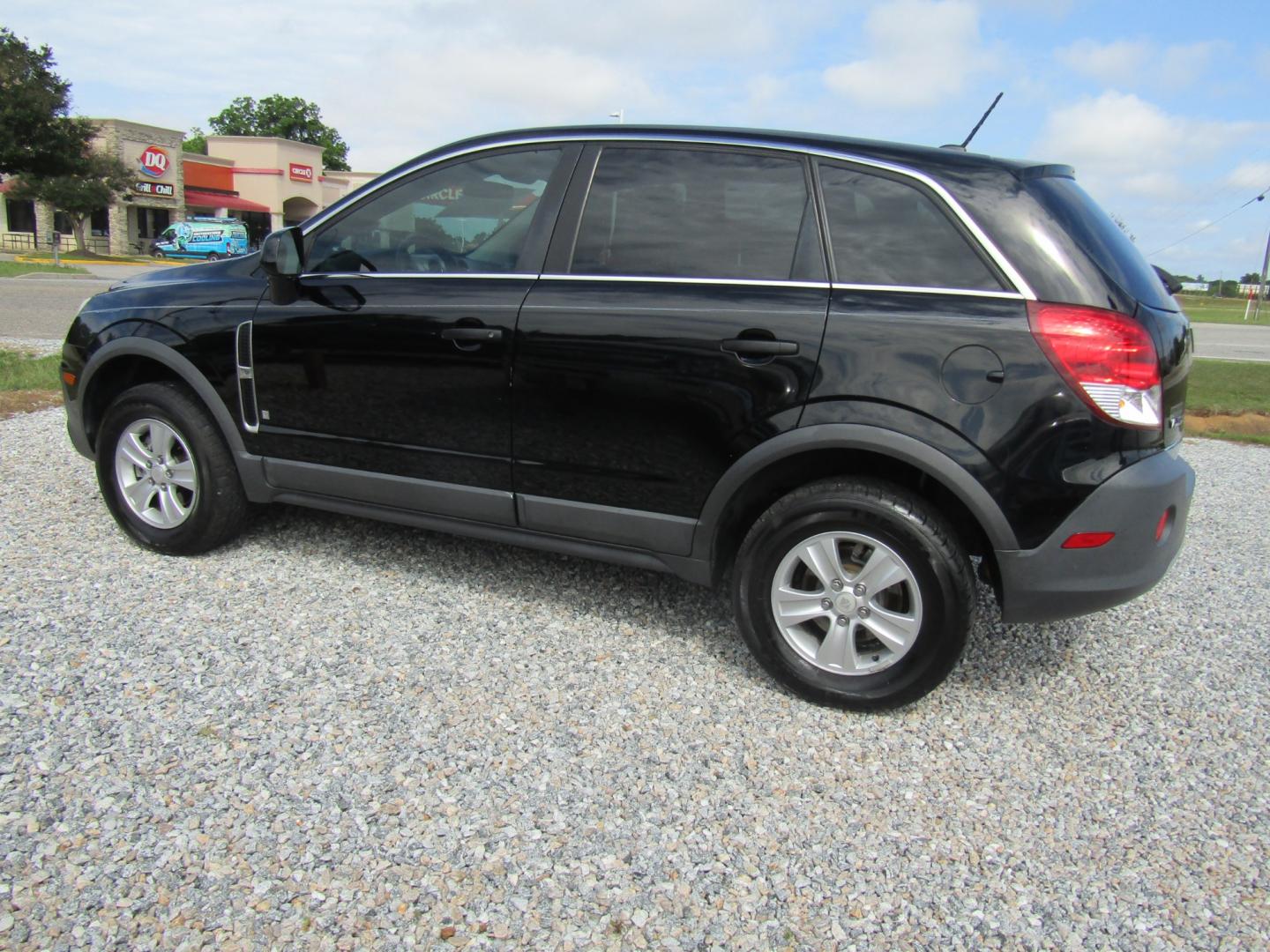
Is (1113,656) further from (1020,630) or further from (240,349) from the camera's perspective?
(240,349)

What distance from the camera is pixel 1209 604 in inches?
→ 170

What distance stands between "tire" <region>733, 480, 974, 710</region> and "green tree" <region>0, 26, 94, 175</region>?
3920cm

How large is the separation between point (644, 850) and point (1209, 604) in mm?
3248

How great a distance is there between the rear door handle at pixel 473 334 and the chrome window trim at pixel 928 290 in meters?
1.25

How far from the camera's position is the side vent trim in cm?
398

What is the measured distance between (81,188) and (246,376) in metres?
39.3

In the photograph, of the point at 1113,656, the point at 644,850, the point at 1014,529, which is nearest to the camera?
the point at 644,850

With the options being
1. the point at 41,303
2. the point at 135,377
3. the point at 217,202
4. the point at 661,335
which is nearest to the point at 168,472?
the point at 135,377

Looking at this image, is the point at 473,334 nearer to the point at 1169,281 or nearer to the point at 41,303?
the point at 1169,281

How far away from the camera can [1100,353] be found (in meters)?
2.74

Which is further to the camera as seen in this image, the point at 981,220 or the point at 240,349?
the point at 240,349

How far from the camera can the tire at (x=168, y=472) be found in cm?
416

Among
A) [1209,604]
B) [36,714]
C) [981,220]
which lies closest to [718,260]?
[981,220]

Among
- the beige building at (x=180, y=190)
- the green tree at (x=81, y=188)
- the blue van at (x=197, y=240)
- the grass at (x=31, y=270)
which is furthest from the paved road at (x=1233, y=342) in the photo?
the green tree at (x=81, y=188)
